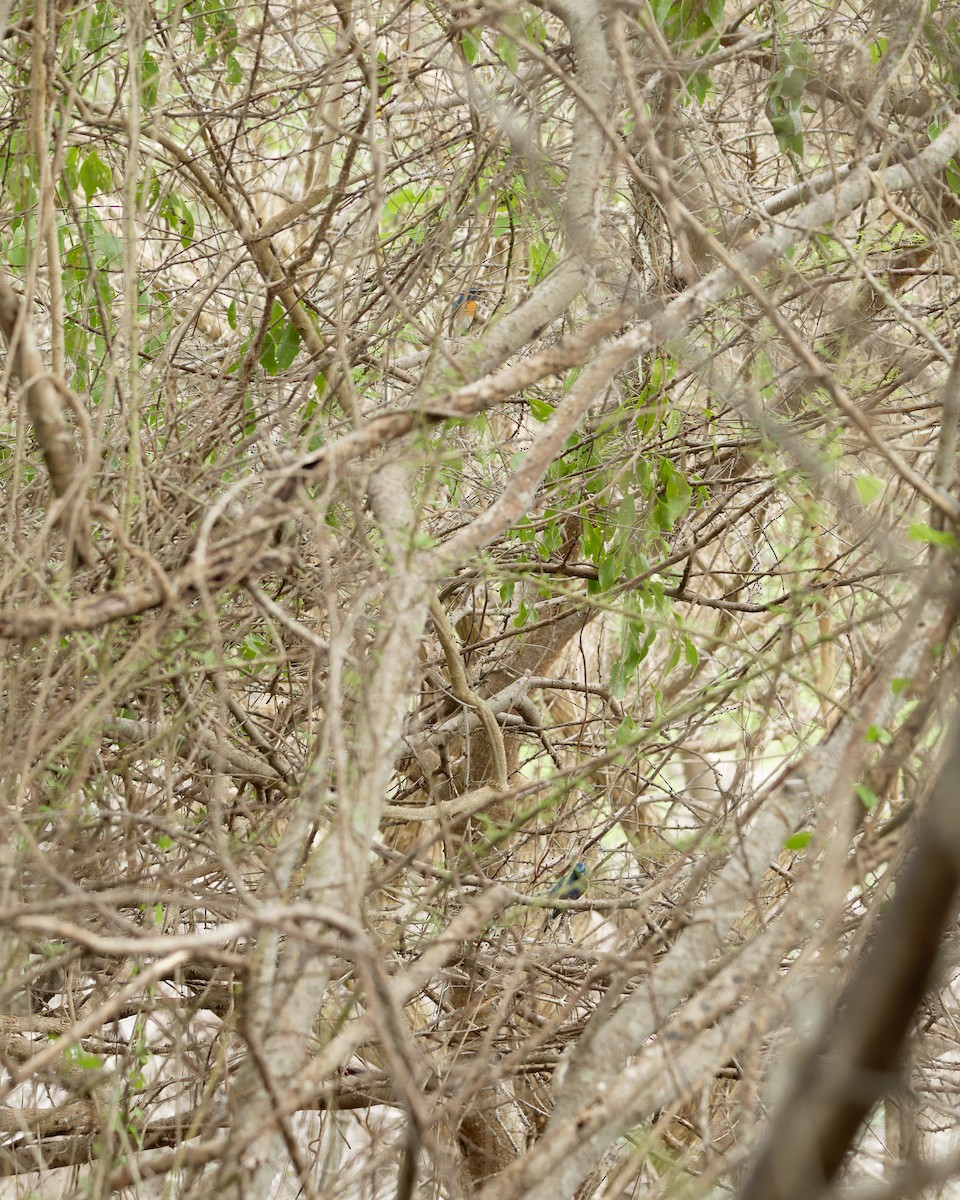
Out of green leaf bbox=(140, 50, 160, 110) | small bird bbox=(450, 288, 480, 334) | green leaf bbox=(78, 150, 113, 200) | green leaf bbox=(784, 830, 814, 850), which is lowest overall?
green leaf bbox=(784, 830, 814, 850)

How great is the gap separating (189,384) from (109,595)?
1.48 m

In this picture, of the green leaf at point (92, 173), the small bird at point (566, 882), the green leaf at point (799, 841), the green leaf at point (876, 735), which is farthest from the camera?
the small bird at point (566, 882)

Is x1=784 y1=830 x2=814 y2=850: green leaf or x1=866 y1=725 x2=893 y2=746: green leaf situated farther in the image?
x1=784 y1=830 x2=814 y2=850: green leaf

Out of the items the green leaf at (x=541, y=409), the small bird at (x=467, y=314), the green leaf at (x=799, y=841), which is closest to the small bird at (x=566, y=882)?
the green leaf at (x=541, y=409)

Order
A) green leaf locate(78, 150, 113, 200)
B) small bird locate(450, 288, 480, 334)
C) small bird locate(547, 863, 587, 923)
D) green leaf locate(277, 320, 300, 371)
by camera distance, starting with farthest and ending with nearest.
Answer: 1. small bird locate(450, 288, 480, 334)
2. small bird locate(547, 863, 587, 923)
3. green leaf locate(78, 150, 113, 200)
4. green leaf locate(277, 320, 300, 371)

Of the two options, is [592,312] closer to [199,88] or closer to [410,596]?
[410,596]

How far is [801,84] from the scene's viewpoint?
228 cm

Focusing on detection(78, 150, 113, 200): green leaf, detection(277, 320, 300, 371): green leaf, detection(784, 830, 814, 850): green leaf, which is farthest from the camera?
detection(78, 150, 113, 200): green leaf

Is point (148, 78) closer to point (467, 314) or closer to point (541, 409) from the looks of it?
point (467, 314)

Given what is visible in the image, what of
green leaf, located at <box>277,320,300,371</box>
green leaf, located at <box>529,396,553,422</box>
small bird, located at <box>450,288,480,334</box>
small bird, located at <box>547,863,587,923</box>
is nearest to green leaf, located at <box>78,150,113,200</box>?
green leaf, located at <box>277,320,300,371</box>

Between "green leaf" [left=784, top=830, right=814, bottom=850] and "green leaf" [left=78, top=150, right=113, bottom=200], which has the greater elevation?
"green leaf" [left=78, top=150, right=113, bottom=200]

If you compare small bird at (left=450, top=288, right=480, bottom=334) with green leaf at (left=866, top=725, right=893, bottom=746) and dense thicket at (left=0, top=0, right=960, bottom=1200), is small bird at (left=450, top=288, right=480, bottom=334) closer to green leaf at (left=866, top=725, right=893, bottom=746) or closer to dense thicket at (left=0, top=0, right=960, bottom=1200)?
dense thicket at (left=0, top=0, right=960, bottom=1200)

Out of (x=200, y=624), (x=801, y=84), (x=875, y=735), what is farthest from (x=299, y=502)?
(x=801, y=84)

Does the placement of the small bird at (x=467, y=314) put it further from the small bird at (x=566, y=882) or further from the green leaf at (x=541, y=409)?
the small bird at (x=566, y=882)
